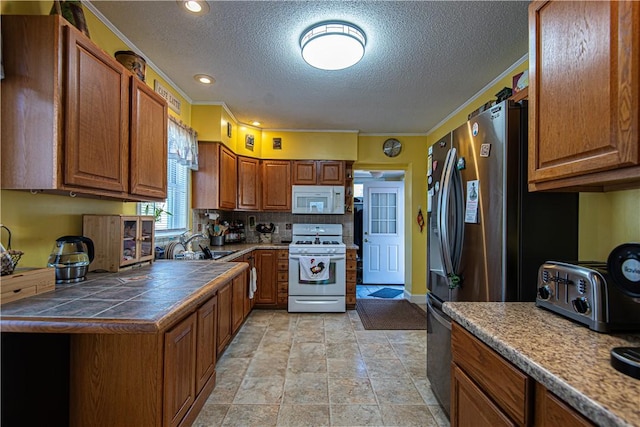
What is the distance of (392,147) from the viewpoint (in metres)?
4.50

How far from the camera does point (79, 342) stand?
1.32 meters

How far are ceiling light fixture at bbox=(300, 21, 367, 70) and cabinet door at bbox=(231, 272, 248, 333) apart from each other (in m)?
2.07

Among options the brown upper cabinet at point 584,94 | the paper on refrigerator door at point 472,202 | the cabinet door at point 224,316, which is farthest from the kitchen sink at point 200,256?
the brown upper cabinet at point 584,94

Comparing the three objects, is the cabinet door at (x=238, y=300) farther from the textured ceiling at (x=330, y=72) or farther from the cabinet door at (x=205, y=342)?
the textured ceiling at (x=330, y=72)

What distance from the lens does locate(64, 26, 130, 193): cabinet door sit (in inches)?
53.1

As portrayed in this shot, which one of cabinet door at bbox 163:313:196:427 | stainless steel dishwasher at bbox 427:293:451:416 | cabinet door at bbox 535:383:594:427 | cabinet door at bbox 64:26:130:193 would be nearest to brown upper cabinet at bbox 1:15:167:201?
cabinet door at bbox 64:26:130:193

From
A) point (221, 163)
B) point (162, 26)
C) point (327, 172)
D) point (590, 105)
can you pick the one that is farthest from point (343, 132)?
point (590, 105)

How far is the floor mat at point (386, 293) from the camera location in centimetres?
485

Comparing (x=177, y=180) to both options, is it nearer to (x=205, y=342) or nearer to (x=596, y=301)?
(x=205, y=342)

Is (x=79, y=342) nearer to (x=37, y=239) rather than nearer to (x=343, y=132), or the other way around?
(x=37, y=239)

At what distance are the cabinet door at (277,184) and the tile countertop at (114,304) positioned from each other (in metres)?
2.43

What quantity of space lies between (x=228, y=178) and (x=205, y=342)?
2.29 meters

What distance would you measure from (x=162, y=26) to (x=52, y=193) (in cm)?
128

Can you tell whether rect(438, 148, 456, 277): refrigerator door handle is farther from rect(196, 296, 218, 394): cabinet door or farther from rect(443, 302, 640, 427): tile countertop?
rect(196, 296, 218, 394): cabinet door
